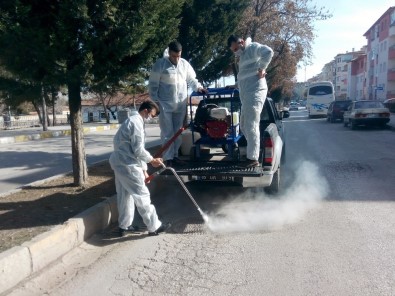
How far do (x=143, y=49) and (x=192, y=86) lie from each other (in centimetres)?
105

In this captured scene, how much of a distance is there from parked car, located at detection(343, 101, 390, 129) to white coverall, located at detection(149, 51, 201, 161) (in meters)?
14.8

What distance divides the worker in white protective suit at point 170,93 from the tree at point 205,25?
4468 mm

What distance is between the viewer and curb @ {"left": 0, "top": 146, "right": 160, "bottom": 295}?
132 inches

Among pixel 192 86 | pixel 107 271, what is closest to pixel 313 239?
pixel 107 271

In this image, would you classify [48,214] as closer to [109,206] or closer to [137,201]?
[109,206]

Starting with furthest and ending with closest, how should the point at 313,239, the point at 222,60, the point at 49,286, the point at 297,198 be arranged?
1. the point at 222,60
2. the point at 297,198
3. the point at 313,239
4. the point at 49,286

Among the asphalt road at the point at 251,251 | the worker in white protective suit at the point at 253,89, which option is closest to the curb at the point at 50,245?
the asphalt road at the point at 251,251

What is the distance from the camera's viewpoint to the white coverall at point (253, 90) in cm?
539

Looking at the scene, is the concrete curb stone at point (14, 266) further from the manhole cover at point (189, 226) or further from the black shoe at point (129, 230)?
the manhole cover at point (189, 226)

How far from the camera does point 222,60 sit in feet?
41.4

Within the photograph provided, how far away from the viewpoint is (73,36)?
534cm

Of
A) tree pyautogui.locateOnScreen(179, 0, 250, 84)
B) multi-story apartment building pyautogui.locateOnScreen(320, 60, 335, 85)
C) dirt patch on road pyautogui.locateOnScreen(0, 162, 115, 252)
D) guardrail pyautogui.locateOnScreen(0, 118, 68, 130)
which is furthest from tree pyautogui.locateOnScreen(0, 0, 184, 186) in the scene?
multi-story apartment building pyautogui.locateOnScreen(320, 60, 335, 85)

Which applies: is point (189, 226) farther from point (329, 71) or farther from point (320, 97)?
point (329, 71)

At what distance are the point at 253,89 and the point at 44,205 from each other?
11.7ft
